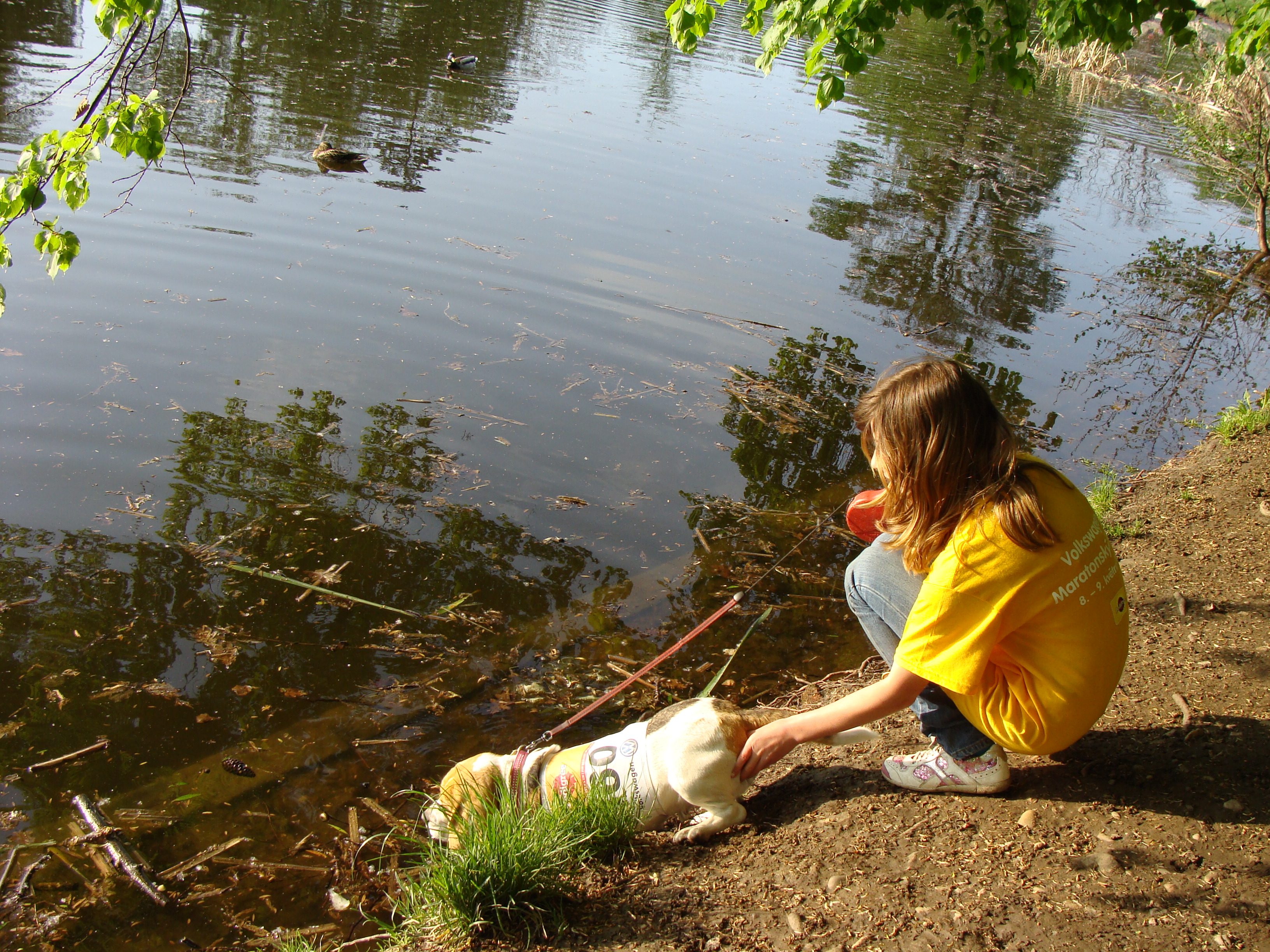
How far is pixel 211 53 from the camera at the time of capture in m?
15.4

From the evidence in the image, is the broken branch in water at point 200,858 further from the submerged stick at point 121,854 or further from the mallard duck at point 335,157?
the mallard duck at point 335,157

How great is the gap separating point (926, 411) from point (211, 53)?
1671cm

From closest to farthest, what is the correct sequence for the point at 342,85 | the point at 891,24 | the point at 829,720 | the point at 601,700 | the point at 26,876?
the point at 829,720 → the point at 26,876 → the point at 601,700 → the point at 891,24 → the point at 342,85

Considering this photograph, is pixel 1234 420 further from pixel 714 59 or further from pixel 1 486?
pixel 714 59

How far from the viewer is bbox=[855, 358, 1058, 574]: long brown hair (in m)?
2.77

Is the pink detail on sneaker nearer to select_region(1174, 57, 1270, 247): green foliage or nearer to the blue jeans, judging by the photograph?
the blue jeans

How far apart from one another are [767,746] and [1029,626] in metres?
0.93

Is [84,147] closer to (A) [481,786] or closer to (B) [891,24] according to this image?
(A) [481,786]

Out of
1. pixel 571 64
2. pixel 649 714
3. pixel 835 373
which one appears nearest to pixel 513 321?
Result: pixel 835 373

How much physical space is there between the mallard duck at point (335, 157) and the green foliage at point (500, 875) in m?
10.7

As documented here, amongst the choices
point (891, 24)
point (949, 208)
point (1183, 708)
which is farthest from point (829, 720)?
point (949, 208)

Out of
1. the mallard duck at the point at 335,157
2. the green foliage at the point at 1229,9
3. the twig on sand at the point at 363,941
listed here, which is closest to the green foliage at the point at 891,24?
the green foliage at the point at 1229,9

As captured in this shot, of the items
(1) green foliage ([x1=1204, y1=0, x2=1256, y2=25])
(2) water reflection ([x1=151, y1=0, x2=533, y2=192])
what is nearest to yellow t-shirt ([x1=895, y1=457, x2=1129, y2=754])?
(1) green foliage ([x1=1204, y1=0, x2=1256, y2=25])

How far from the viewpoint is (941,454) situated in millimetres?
2789
